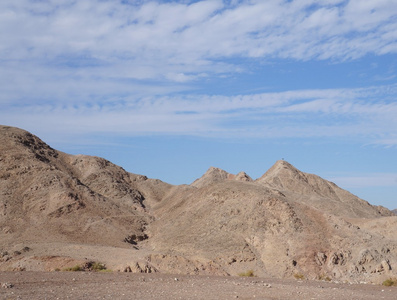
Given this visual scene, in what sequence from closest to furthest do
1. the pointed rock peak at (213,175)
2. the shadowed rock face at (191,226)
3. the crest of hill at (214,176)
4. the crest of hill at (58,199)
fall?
the shadowed rock face at (191,226)
the crest of hill at (58,199)
the crest of hill at (214,176)
the pointed rock peak at (213,175)

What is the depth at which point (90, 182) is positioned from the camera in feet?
223

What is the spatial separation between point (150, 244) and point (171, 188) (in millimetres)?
32808

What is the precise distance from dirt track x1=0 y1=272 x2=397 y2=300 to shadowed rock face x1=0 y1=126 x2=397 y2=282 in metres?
7.38

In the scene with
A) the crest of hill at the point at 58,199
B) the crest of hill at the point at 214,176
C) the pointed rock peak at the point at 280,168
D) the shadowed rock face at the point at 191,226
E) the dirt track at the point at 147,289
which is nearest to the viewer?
the dirt track at the point at 147,289

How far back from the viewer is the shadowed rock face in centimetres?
3375

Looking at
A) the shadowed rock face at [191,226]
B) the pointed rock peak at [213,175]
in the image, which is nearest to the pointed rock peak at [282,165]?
the pointed rock peak at [213,175]

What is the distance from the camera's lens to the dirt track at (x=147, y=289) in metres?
18.9

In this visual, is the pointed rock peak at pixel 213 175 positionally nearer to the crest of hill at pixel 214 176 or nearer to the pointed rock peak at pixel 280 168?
the crest of hill at pixel 214 176

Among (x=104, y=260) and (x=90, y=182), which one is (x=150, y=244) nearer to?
(x=104, y=260)

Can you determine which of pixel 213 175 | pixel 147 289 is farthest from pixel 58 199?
pixel 213 175

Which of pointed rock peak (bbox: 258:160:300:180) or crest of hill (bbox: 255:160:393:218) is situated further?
pointed rock peak (bbox: 258:160:300:180)

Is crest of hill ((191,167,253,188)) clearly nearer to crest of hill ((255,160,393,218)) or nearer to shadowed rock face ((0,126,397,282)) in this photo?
crest of hill ((255,160,393,218))

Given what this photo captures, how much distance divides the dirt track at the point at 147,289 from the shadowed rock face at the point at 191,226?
738cm

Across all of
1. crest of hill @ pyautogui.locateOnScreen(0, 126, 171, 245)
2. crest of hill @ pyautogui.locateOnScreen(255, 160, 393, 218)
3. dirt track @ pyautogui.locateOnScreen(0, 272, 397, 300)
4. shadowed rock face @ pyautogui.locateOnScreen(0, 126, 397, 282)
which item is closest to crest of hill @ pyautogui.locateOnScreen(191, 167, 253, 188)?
crest of hill @ pyautogui.locateOnScreen(255, 160, 393, 218)
